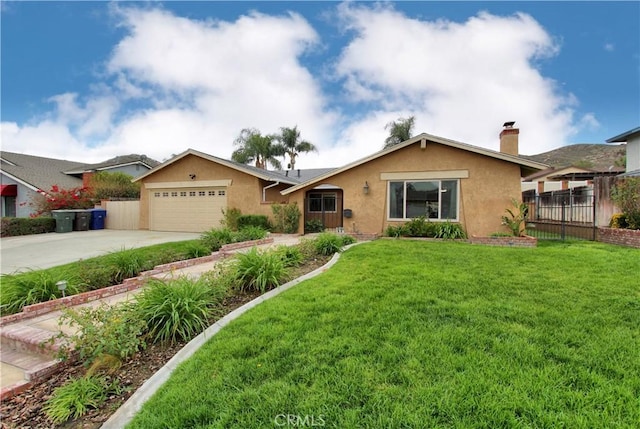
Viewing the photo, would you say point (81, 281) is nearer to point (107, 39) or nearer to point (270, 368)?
point (270, 368)

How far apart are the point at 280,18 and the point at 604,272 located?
11975 millimetres

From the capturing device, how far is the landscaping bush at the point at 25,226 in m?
15.6

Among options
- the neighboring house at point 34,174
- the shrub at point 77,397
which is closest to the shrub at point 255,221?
the shrub at point 77,397

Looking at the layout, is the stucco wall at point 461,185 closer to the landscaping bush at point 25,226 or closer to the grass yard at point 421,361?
the grass yard at point 421,361

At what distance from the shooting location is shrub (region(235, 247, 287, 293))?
5391 mm

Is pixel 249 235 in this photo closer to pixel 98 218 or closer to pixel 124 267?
pixel 124 267

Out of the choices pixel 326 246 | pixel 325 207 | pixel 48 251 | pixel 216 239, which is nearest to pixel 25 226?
pixel 48 251

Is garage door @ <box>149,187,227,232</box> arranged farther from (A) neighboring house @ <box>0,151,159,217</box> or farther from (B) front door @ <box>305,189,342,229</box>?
(A) neighboring house @ <box>0,151,159,217</box>

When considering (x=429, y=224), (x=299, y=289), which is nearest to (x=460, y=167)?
(x=429, y=224)

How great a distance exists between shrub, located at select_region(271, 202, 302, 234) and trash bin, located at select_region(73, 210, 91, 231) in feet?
39.8

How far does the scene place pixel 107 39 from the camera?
36.5ft

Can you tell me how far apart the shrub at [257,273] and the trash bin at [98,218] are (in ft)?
58.6

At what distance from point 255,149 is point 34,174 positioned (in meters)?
17.4

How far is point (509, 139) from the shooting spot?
13422 mm
